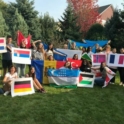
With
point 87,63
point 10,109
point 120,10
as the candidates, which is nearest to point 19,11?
point 120,10

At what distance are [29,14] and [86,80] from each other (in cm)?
2236

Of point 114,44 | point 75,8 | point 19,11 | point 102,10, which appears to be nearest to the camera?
point 114,44

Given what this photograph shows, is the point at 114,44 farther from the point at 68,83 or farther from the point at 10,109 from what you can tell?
the point at 10,109

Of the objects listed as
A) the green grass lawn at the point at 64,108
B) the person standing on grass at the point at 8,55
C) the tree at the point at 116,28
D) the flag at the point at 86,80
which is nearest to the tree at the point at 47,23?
the tree at the point at 116,28

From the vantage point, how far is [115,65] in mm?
10547

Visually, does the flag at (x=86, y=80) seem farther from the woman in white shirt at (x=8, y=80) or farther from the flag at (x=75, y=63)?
the woman in white shirt at (x=8, y=80)

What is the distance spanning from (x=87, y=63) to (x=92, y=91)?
6.23 feet

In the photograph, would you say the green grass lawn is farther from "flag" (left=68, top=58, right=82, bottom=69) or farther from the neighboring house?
the neighboring house

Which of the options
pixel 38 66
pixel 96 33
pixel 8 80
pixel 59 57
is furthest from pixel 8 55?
pixel 96 33

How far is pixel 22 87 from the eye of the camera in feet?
27.6

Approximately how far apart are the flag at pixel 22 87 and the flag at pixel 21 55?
1536 millimetres

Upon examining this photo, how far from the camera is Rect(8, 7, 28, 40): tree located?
96.9 feet

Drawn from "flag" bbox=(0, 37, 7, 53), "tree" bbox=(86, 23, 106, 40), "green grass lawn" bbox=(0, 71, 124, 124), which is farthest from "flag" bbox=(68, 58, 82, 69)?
"tree" bbox=(86, 23, 106, 40)

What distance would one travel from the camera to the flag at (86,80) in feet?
33.0
